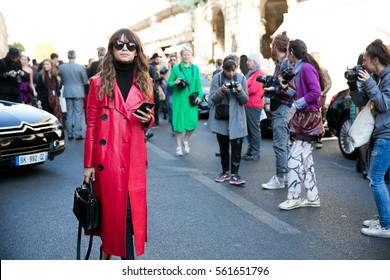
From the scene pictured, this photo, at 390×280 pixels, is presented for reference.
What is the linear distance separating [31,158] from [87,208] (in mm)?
3924

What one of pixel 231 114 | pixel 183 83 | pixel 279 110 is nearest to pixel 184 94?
pixel 183 83

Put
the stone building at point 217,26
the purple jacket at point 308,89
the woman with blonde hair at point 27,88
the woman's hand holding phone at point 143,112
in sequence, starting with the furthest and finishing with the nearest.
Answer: the stone building at point 217,26 → the woman with blonde hair at point 27,88 → the purple jacket at point 308,89 → the woman's hand holding phone at point 143,112

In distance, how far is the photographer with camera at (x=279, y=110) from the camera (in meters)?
6.16

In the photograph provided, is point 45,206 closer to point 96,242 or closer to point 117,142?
point 96,242

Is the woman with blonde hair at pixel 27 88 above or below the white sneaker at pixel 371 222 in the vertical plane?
above

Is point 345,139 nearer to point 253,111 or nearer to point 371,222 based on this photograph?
point 253,111

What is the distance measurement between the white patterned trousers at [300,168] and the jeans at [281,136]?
35.7 inches

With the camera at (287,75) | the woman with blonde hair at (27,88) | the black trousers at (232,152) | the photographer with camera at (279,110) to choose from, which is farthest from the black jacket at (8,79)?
the camera at (287,75)

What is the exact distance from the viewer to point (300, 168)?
5402 millimetres

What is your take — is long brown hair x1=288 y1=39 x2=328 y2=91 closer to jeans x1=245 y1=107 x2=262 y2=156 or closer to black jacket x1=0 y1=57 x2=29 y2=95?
jeans x1=245 y1=107 x2=262 y2=156

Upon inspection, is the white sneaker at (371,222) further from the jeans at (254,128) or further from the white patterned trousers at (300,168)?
the jeans at (254,128)

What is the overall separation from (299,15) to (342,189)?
387 inches

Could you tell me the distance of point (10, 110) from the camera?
22.4 ft
